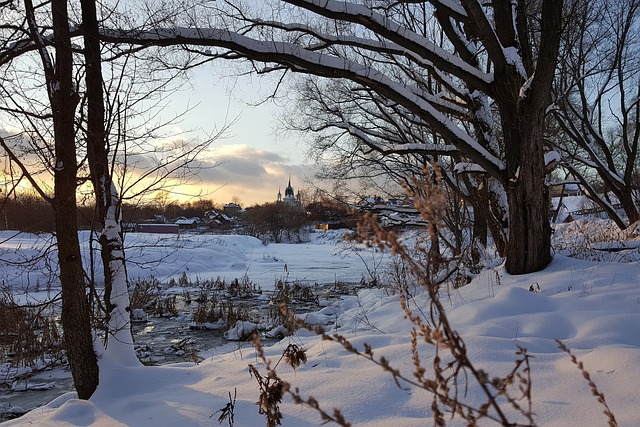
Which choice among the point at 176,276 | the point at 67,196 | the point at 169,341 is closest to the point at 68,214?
the point at 67,196

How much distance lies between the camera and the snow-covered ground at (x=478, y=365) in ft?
7.57

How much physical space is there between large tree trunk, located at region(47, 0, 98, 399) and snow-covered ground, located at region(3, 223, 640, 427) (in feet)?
0.83

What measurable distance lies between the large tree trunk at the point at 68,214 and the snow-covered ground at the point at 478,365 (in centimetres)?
25

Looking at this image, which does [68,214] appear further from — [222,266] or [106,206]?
[222,266]

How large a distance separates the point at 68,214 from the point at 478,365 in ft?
12.1

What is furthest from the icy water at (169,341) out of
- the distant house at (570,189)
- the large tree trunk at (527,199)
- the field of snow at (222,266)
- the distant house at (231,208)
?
the distant house at (231,208)

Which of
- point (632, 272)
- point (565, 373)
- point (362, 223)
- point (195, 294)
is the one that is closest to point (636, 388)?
point (565, 373)

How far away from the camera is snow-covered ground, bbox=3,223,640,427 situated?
7.57 ft

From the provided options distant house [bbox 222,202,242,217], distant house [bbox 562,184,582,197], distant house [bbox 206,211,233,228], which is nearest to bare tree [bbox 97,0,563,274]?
distant house [bbox 562,184,582,197]

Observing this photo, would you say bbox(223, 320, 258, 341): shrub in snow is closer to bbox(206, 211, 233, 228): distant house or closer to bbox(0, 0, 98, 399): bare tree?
bbox(0, 0, 98, 399): bare tree

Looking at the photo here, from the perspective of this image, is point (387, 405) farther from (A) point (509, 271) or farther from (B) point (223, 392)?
(A) point (509, 271)

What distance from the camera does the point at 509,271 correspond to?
6.38m

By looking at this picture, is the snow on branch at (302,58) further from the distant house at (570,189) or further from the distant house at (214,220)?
the distant house at (214,220)

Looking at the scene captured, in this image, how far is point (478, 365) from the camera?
9.20 ft
